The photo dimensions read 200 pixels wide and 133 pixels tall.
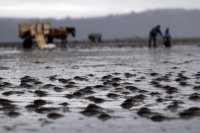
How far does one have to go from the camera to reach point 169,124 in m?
7.02

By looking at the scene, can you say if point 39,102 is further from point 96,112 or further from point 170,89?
point 170,89

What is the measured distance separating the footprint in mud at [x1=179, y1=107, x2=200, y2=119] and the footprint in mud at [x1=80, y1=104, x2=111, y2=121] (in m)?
1.11

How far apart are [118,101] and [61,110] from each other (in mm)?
1380

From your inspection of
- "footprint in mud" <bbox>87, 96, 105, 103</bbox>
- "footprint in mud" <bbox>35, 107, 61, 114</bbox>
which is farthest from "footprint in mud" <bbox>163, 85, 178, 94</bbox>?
"footprint in mud" <bbox>35, 107, 61, 114</bbox>

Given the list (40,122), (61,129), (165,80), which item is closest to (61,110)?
(40,122)

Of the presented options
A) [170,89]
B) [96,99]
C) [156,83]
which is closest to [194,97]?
[170,89]

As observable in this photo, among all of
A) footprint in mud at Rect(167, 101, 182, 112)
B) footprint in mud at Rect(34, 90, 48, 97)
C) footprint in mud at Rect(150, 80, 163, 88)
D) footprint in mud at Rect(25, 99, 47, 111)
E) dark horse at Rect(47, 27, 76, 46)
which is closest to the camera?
footprint in mud at Rect(167, 101, 182, 112)

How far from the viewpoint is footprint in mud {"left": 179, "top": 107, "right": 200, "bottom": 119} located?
7.59 m

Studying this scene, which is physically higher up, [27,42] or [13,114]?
[13,114]

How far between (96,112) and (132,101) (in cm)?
133

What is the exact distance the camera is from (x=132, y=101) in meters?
9.21

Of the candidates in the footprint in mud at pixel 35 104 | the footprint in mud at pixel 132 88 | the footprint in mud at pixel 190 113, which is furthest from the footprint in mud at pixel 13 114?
the footprint in mud at pixel 132 88

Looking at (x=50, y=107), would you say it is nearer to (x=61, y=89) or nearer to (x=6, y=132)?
(x=6, y=132)

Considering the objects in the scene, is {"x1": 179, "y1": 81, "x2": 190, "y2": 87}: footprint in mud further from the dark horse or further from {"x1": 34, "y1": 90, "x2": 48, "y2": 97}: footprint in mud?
the dark horse
